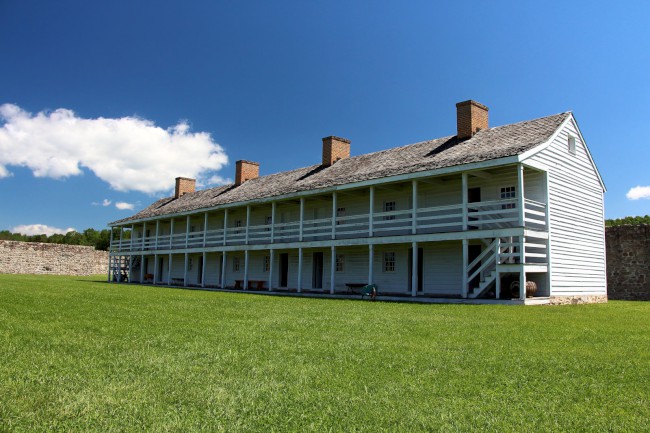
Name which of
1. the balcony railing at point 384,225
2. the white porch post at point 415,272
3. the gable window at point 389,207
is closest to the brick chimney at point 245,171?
the balcony railing at point 384,225

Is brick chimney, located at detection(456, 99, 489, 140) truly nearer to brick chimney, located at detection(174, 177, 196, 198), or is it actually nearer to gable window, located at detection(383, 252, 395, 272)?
gable window, located at detection(383, 252, 395, 272)

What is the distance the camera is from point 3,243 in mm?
42875

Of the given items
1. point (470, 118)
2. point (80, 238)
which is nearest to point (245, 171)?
point (470, 118)

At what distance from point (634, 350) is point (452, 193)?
1356 centimetres

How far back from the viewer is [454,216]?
58.1ft

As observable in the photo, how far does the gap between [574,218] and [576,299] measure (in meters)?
3.02

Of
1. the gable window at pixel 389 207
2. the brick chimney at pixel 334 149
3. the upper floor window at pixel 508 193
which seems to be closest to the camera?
the upper floor window at pixel 508 193

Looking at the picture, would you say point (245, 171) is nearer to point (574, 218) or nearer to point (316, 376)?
point (574, 218)

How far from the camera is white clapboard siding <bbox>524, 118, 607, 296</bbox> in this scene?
18.3 meters

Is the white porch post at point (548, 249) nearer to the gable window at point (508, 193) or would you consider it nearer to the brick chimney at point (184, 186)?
the gable window at point (508, 193)

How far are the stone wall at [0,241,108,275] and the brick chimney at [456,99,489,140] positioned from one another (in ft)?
123

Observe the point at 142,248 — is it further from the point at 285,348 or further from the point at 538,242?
the point at 285,348

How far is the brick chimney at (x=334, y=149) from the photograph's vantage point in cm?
2812

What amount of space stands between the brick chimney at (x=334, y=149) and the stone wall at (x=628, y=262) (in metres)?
13.3
